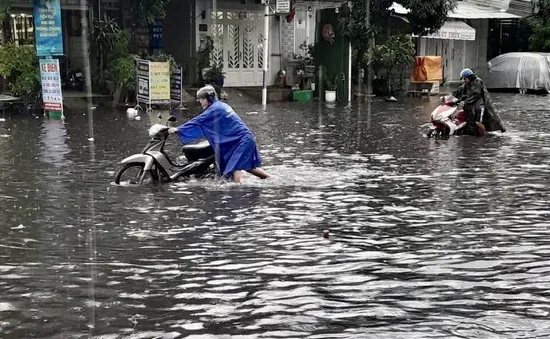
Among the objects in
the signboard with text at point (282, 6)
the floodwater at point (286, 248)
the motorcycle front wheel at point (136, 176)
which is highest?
the signboard with text at point (282, 6)

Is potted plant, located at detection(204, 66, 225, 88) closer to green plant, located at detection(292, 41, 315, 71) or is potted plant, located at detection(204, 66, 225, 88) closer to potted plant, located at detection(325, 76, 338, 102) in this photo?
potted plant, located at detection(325, 76, 338, 102)

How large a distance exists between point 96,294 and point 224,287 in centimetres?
93

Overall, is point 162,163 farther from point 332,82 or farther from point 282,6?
point 332,82

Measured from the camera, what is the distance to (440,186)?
9453mm

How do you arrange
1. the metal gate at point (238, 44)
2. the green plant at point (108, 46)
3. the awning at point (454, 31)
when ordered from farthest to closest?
1. the awning at point (454, 31)
2. the metal gate at point (238, 44)
3. the green plant at point (108, 46)

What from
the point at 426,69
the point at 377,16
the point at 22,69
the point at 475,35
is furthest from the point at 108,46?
the point at 475,35

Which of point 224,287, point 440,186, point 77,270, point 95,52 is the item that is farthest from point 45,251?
point 95,52

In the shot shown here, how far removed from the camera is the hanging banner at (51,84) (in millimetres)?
17328

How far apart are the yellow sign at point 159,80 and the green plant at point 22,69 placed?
2872 millimetres

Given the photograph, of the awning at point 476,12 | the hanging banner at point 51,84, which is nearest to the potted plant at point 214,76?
the hanging banner at point 51,84

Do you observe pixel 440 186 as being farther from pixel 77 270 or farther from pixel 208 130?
pixel 77 270

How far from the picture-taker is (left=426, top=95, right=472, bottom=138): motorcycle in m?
14.6

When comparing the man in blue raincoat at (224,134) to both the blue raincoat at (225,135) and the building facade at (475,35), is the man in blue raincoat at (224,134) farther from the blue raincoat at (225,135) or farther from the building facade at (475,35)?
the building facade at (475,35)

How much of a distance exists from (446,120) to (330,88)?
391 inches
